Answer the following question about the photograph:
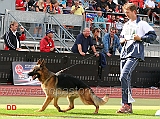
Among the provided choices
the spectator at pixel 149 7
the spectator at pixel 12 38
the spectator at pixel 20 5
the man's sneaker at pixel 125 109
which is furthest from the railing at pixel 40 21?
the man's sneaker at pixel 125 109

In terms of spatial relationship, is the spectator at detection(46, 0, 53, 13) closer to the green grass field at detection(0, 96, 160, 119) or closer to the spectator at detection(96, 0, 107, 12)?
the spectator at detection(96, 0, 107, 12)

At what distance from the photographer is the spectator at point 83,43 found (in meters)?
18.2

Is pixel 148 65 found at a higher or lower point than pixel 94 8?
lower

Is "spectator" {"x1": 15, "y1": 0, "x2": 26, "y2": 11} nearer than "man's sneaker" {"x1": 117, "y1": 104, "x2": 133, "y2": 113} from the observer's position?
No

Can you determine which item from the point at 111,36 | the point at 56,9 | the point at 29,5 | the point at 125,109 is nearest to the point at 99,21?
the point at 56,9

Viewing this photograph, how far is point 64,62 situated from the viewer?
1889 centimetres

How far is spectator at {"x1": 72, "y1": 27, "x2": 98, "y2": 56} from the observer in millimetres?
18234

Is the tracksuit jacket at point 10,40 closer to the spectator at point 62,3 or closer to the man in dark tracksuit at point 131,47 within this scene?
the spectator at point 62,3

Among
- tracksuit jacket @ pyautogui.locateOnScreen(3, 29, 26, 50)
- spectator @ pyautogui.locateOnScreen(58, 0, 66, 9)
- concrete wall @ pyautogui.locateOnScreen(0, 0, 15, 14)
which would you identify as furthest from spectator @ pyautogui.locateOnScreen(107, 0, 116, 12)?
tracksuit jacket @ pyautogui.locateOnScreen(3, 29, 26, 50)

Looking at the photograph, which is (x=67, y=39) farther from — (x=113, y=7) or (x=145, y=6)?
(x=145, y=6)

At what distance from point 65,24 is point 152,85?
17.7 feet

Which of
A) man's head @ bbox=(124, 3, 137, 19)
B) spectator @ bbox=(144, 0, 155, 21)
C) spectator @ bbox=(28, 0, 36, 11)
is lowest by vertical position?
spectator @ bbox=(144, 0, 155, 21)

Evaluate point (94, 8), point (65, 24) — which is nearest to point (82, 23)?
point (65, 24)

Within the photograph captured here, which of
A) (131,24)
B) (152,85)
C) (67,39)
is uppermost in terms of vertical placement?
(131,24)
